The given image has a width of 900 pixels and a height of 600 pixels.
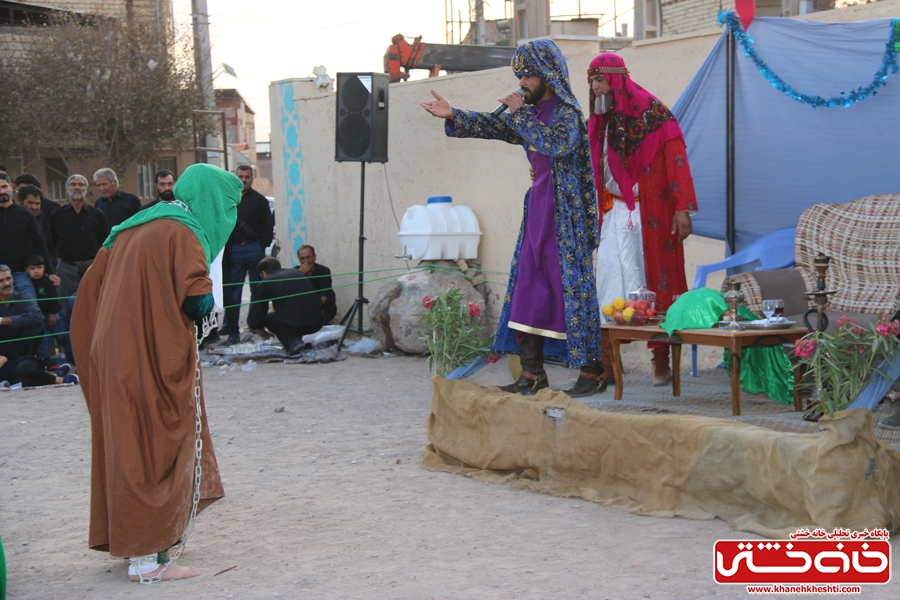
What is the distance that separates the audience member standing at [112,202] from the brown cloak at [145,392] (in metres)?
6.70

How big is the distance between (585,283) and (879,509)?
1.97 meters

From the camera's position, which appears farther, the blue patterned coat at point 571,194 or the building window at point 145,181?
the building window at point 145,181

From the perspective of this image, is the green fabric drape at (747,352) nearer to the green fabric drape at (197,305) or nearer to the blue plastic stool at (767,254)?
the blue plastic stool at (767,254)

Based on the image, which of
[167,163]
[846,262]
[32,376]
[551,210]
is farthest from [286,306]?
[167,163]

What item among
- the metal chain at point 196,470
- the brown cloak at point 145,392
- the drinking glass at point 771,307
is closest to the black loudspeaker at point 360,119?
the drinking glass at point 771,307

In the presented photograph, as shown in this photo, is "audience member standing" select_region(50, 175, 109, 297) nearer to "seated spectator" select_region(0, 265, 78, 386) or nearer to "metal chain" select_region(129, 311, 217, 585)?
"seated spectator" select_region(0, 265, 78, 386)

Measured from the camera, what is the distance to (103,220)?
966 centimetres

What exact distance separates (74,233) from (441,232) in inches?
145

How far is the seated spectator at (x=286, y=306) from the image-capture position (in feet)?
31.5

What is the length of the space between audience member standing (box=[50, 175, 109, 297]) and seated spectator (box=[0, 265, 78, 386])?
1050 mm

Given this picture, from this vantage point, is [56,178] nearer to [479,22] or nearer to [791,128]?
[479,22]

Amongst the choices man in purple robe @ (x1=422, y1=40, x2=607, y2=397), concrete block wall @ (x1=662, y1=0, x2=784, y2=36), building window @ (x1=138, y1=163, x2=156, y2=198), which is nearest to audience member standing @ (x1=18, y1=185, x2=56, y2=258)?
man in purple robe @ (x1=422, y1=40, x2=607, y2=397)

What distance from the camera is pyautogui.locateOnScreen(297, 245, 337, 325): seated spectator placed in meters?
10.3

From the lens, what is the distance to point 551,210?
5.20 m
